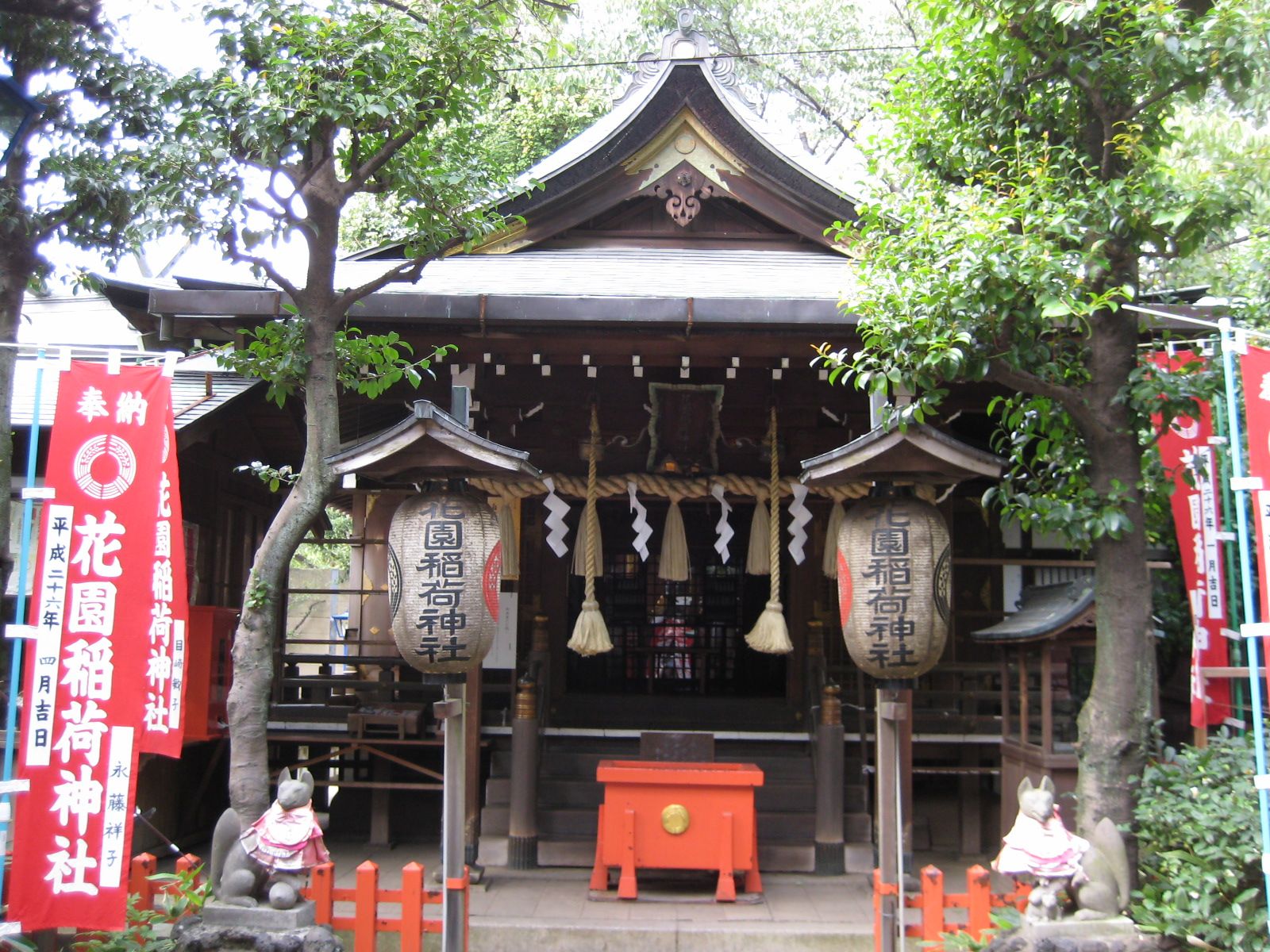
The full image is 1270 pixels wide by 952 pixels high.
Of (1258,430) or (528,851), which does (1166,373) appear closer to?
(1258,430)

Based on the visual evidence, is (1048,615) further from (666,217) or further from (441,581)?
(666,217)

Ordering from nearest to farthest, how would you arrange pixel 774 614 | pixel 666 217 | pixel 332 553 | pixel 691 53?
pixel 774 614, pixel 691 53, pixel 666 217, pixel 332 553

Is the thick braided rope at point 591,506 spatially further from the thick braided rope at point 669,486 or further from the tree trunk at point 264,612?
the tree trunk at point 264,612

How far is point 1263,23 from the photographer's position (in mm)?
5000

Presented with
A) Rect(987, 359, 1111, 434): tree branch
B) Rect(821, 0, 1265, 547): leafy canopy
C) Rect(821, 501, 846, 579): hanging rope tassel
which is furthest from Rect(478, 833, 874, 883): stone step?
Rect(987, 359, 1111, 434): tree branch

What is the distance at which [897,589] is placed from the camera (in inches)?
218

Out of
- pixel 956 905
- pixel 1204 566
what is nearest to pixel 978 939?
pixel 956 905

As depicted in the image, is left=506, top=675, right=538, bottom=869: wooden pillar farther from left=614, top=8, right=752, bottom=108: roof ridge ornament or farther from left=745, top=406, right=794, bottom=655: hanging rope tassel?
left=614, top=8, right=752, bottom=108: roof ridge ornament

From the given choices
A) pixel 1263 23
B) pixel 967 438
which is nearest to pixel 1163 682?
pixel 967 438

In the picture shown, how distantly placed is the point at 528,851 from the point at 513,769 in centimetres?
68

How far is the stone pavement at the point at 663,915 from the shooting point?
6641 mm

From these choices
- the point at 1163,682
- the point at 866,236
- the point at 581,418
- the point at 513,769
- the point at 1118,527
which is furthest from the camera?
the point at 1163,682

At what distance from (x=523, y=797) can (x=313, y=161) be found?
5.05 metres

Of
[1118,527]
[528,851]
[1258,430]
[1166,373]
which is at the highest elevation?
[1166,373]
